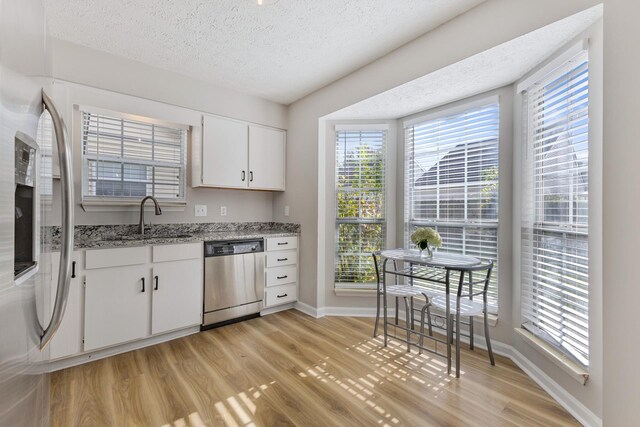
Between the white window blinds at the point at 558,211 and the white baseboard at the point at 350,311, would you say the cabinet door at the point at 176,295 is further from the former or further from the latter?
the white window blinds at the point at 558,211

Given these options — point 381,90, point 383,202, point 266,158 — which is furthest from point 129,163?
point 383,202

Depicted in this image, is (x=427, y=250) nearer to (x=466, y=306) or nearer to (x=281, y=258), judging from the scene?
(x=466, y=306)

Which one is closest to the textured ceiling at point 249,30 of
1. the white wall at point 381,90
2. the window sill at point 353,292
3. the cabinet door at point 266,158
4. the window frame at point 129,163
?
the white wall at point 381,90

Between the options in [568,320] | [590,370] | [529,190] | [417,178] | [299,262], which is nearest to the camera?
[590,370]

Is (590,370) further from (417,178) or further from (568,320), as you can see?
(417,178)

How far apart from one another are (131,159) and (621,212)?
11.7 feet

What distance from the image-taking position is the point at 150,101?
2781 mm

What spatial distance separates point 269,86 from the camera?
3.20 meters

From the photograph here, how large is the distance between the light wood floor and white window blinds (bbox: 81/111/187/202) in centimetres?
144

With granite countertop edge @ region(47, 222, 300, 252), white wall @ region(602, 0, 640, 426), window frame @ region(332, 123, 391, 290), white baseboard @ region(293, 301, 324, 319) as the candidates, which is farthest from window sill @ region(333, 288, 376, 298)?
white wall @ region(602, 0, 640, 426)

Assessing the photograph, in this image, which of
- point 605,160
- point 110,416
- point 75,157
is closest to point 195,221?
point 75,157

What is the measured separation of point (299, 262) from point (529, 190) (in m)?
2.38

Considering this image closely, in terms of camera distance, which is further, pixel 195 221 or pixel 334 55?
pixel 195 221

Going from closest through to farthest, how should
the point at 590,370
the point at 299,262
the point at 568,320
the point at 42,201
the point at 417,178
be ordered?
the point at 42,201 < the point at 590,370 < the point at 568,320 < the point at 417,178 < the point at 299,262
